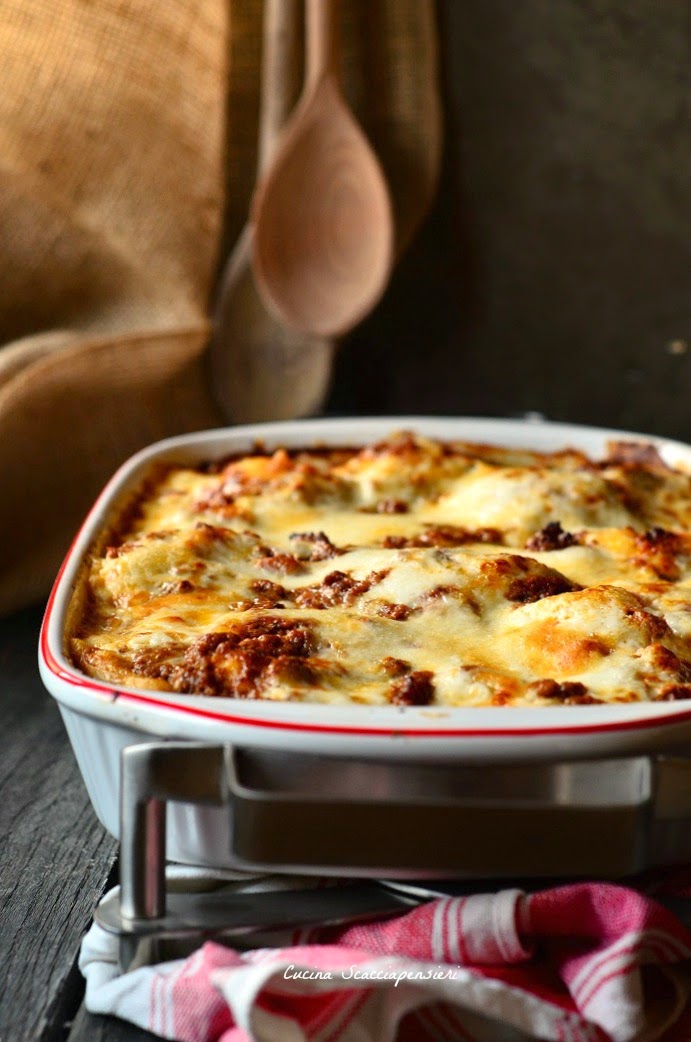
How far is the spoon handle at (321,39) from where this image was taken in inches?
94.2

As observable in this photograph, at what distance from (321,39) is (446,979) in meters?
1.94

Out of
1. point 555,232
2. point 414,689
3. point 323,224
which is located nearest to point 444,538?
point 414,689

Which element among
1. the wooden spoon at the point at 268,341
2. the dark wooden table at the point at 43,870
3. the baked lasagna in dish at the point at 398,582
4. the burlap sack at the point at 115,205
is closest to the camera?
the dark wooden table at the point at 43,870

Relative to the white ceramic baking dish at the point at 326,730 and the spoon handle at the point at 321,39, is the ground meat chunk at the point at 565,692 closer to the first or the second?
the white ceramic baking dish at the point at 326,730

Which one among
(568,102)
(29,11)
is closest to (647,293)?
(568,102)

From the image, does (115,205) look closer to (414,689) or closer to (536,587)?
(536,587)

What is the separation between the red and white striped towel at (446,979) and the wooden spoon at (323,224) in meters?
1.66

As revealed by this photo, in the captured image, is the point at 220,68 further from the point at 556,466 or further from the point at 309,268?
the point at 556,466

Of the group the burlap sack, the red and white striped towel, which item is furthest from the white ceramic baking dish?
the burlap sack

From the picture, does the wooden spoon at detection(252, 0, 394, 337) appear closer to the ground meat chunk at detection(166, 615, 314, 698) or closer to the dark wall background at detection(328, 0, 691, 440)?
the dark wall background at detection(328, 0, 691, 440)

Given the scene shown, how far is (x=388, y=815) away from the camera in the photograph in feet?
3.37

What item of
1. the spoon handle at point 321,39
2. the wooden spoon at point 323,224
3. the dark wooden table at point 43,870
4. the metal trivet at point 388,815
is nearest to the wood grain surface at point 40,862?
the dark wooden table at point 43,870

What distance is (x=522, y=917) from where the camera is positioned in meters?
1.08

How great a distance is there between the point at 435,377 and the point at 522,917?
197cm
